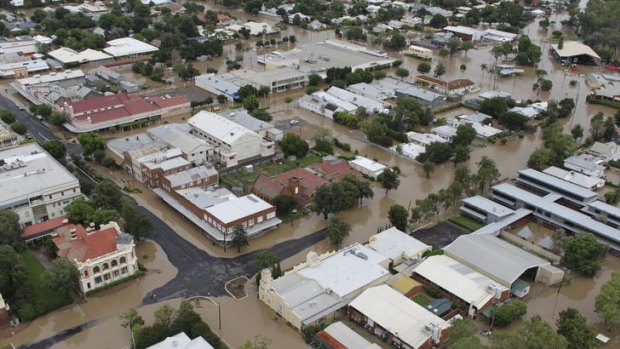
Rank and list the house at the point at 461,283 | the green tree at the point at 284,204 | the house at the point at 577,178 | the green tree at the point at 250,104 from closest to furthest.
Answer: the house at the point at 461,283 → the green tree at the point at 284,204 → the house at the point at 577,178 → the green tree at the point at 250,104

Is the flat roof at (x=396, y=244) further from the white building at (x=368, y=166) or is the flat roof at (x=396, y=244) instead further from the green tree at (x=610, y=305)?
the green tree at (x=610, y=305)

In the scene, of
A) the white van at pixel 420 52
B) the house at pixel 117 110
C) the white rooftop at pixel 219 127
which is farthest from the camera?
the white van at pixel 420 52

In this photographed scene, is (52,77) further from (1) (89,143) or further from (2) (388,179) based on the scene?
(2) (388,179)

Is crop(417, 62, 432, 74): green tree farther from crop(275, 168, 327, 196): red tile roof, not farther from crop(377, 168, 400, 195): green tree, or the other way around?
crop(275, 168, 327, 196): red tile roof

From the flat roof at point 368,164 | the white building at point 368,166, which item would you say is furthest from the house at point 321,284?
the flat roof at point 368,164

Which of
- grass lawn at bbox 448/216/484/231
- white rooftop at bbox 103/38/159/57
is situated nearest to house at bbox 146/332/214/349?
grass lawn at bbox 448/216/484/231

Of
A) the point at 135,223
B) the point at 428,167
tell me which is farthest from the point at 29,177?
the point at 428,167

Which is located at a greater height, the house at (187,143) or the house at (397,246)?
the house at (187,143)
